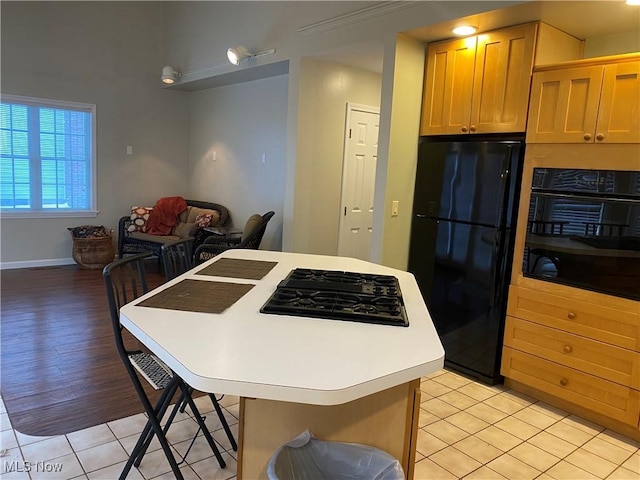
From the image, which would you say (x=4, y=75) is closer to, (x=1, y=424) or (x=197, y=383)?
(x=1, y=424)

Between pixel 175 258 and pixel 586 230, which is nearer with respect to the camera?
pixel 175 258

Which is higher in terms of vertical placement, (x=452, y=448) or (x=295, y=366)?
(x=295, y=366)

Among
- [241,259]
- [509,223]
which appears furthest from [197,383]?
[509,223]

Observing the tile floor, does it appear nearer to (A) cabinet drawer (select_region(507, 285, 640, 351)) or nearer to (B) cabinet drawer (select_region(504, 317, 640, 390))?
(B) cabinet drawer (select_region(504, 317, 640, 390))

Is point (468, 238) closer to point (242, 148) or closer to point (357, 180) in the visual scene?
point (357, 180)

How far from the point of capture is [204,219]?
5766 mm

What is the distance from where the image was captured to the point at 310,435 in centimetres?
138

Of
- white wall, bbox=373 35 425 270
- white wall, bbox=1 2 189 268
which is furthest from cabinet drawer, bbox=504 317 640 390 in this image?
white wall, bbox=1 2 189 268

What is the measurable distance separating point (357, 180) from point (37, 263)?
166 inches

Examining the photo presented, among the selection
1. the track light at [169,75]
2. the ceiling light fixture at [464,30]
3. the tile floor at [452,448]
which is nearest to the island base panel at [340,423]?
the tile floor at [452,448]

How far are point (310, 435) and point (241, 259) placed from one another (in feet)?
3.85

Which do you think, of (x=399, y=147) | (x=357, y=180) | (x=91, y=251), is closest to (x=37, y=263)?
(x=91, y=251)

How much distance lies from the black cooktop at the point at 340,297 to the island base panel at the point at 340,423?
→ 238 mm

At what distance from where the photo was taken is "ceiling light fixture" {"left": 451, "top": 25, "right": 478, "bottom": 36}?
9.72 feet
